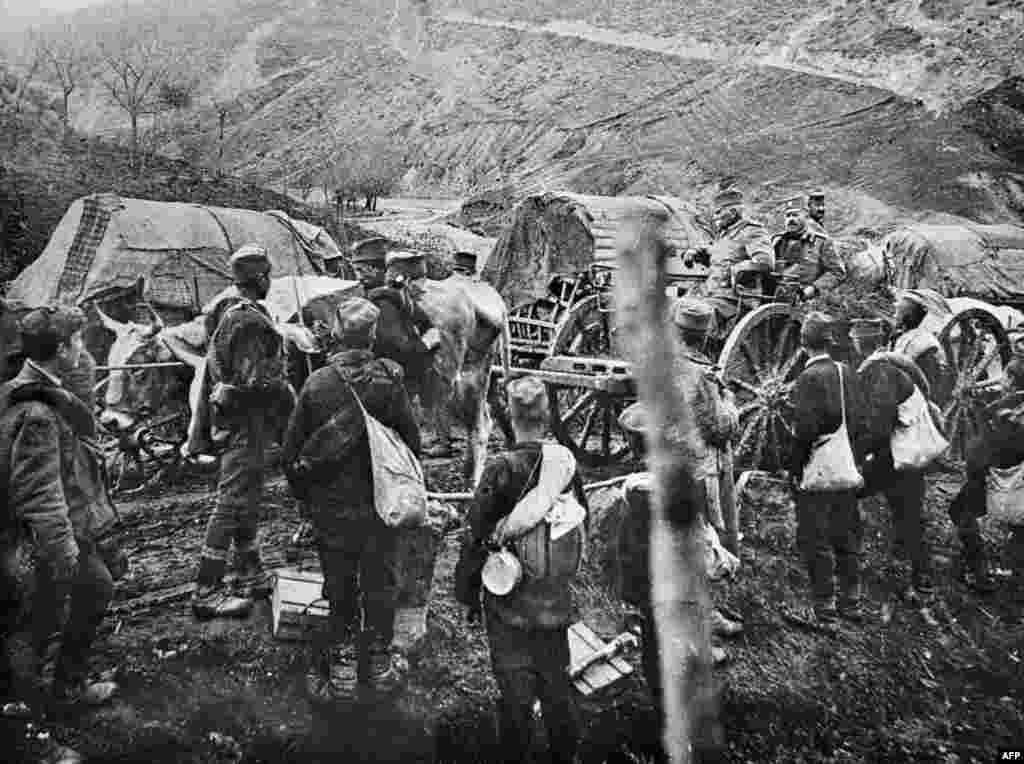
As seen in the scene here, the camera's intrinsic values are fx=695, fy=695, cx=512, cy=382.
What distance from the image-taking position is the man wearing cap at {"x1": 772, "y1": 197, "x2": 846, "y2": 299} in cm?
572

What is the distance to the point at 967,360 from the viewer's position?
20.2 ft

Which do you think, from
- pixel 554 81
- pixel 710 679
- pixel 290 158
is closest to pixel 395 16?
pixel 554 81

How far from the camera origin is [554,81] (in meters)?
9.95

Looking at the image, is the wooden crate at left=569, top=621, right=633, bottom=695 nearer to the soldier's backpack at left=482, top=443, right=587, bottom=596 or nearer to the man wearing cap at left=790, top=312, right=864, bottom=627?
the soldier's backpack at left=482, top=443, right=587, bottom=596

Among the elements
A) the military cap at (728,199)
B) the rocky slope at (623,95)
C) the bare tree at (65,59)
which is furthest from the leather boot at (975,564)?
the bare tree at (65,59)

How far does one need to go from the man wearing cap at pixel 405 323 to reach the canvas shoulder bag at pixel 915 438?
302 centimetres

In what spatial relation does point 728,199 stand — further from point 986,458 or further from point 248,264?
point 248,264

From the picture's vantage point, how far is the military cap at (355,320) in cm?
305

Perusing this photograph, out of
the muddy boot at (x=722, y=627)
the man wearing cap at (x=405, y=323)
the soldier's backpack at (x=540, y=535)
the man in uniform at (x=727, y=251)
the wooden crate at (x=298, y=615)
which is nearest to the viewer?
the soldier's backpack at (x=540, y=535)

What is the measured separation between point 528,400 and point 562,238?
4092 mm

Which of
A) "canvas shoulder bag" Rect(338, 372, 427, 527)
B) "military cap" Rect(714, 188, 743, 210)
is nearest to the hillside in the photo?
"canvas shoulder bag" Rect(338, 372, 427, 527)

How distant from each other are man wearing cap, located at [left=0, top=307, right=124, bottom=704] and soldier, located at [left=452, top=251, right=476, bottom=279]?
290 centimetres

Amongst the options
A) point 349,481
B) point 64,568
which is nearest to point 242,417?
point 349,481

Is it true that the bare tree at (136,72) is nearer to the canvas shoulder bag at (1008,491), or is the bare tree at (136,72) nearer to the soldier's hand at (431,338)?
the soldier's hand at (431,338)
